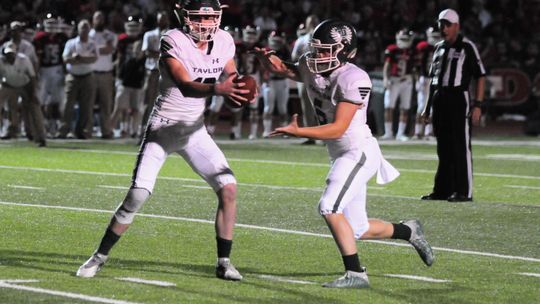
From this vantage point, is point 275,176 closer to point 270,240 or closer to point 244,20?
point 270,240

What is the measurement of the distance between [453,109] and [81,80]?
9.30 m

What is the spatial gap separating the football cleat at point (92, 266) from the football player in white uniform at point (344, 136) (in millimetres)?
1302

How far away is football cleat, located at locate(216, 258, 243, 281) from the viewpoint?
7852 millimetres

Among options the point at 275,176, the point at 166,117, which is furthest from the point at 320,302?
the point at 275,176

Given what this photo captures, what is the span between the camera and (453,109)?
12.7m

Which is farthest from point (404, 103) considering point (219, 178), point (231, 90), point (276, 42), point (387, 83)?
point (231, 90)

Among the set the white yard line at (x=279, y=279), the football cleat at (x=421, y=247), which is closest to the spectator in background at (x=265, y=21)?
the football cleat at (x=421, y=247)

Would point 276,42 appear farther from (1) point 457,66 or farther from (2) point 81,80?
(1) point 457,66

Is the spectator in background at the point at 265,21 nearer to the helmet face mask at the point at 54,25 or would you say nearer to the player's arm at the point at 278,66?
the helmet face mask at the point at 54,25

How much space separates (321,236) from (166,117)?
89.3 inches

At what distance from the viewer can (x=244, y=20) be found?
2903 cm

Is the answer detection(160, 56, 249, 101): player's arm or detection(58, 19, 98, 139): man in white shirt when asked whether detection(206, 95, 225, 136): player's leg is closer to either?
detection(58, 19, 98, 139): man in white shirt

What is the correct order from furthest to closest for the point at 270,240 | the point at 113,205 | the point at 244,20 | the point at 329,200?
→ the point at 244,20, the point at 113,205, the point at 270,240, the point at 329,200

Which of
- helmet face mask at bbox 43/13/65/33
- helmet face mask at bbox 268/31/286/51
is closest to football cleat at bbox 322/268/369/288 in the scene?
helmet face mask at bbox 268/31/286/51
